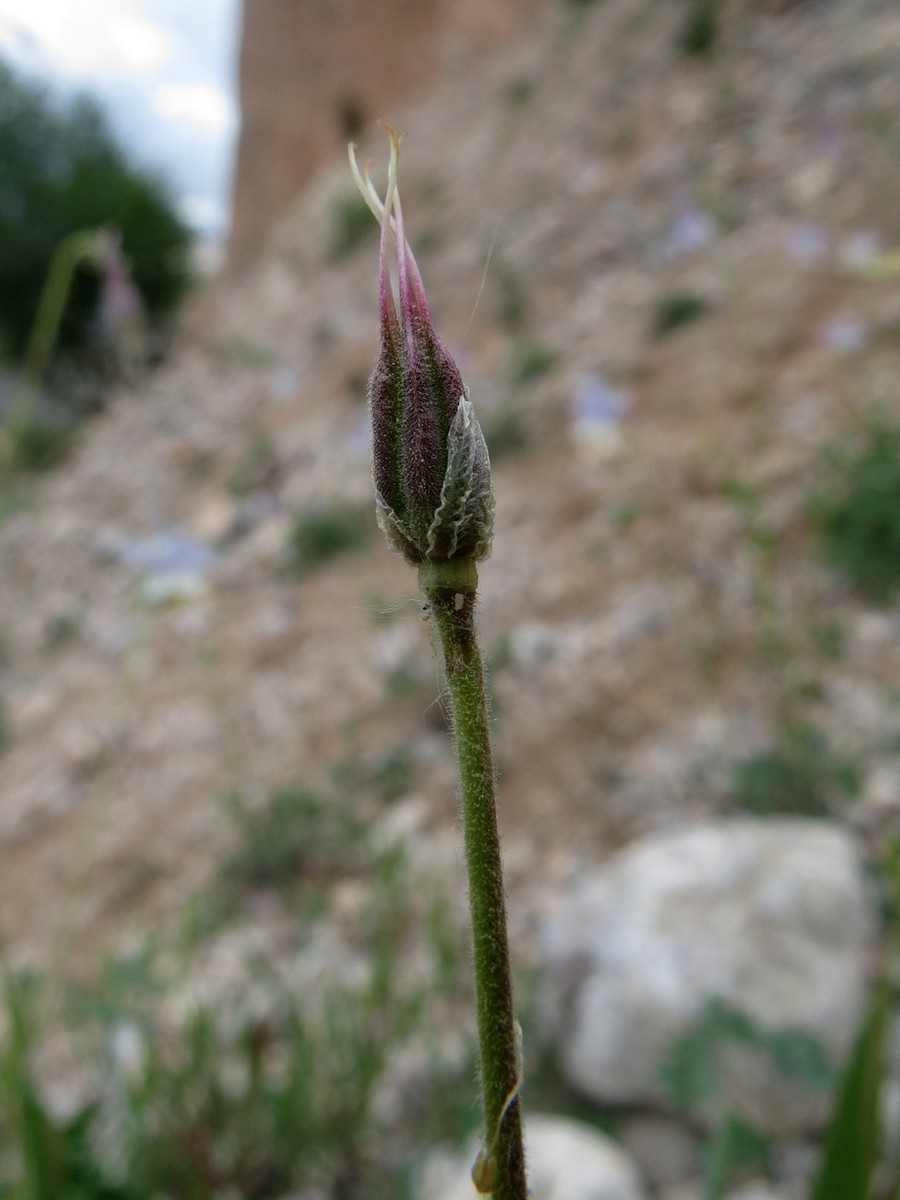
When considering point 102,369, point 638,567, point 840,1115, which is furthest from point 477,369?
point 102,369

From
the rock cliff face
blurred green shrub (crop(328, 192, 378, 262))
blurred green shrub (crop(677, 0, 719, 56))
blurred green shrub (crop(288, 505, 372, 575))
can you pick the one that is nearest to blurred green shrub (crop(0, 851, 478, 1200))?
blurred green shrub (crop(288, 505, 372, 575))

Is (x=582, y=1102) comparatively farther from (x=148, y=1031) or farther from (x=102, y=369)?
(x=102, y=369)

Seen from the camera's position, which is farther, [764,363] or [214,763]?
[764,363]

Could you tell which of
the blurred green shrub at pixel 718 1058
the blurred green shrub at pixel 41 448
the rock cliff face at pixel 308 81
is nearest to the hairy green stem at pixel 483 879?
the blurred green shrub at pixel 718 1058

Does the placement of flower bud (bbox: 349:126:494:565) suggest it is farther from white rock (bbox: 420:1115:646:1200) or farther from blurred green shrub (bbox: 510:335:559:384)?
blurred green shrub (bbox: 510:335:559:384)

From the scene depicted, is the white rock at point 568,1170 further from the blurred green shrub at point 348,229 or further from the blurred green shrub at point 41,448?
the blurred green shrub at point 41,448
